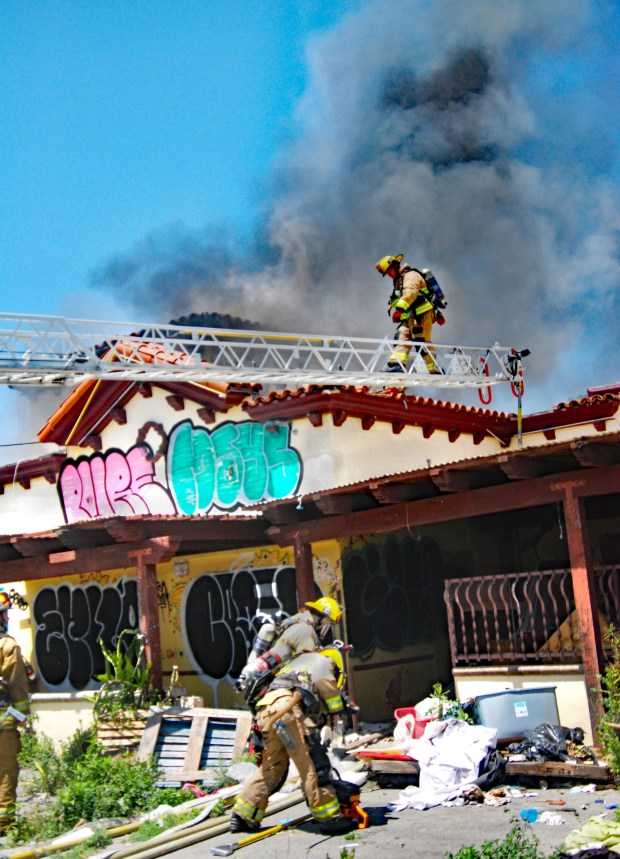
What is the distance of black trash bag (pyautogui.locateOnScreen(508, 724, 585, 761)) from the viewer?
947 centimetres

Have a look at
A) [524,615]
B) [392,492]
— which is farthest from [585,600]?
[524,615]

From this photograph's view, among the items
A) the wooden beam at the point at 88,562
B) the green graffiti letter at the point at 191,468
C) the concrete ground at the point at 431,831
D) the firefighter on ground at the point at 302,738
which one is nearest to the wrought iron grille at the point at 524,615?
the concrete ground at the point at 431,831

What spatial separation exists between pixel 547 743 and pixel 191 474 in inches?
320

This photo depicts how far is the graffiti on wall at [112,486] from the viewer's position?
55.5 feet

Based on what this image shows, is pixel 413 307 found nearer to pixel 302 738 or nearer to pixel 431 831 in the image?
pixel 302 738

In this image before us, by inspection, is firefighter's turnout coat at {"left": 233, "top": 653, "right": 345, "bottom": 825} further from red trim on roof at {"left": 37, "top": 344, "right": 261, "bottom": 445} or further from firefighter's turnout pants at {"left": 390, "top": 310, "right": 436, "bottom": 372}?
firefighter's turnout pants at {"left": 390, "top": 310, "right": 436, "bottom": 372}

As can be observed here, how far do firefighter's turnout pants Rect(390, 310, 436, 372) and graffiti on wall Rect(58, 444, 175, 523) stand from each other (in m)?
4.55

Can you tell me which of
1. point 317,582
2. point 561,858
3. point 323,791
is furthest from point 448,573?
point 561,858

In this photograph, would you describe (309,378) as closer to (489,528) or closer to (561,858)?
(489,528)

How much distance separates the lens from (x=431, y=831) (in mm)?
8172

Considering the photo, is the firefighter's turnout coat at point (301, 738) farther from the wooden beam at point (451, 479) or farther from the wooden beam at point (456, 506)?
the wooden beam at point (456, 506)

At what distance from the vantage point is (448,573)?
15320 mm

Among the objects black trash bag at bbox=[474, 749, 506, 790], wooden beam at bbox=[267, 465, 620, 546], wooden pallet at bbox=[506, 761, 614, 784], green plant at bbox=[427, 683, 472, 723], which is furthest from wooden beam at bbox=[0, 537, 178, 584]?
wooden pallet at bbox=[506, 761, 614, 784]

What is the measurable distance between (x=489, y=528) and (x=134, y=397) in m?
6.19
